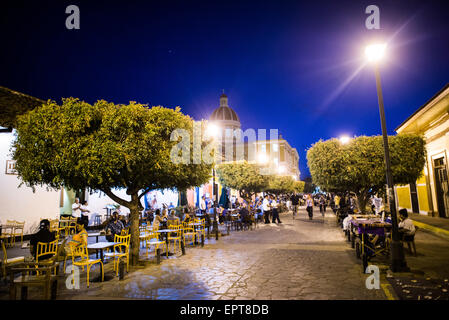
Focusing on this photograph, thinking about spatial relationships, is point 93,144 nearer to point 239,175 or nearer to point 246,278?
point 246,278

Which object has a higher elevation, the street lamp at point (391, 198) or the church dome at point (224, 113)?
the church dome at point (224, 113)

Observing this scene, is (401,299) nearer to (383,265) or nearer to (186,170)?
(383,265)

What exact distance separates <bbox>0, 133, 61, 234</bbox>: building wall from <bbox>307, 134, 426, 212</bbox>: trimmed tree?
12233 millimetres

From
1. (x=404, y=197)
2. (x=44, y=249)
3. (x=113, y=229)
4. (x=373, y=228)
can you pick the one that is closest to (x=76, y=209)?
(x=113, y=229)

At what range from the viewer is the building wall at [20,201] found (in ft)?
38.0

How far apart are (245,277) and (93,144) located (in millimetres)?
4477

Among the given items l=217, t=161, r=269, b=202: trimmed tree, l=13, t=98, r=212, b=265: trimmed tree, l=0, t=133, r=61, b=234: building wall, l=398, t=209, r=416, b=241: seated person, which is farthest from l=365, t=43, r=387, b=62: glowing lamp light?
l=217, t=161, r=269, b=202: trimmed tree

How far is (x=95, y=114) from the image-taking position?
647 cm

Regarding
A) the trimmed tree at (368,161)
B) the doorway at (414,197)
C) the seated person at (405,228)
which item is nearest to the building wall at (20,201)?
the trimmed tree at (368,161)

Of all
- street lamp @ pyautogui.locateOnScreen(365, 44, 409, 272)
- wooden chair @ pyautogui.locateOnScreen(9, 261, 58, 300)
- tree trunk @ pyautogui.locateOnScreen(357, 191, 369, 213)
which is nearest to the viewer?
wooden chair @ pyautogui.locateOnScreen(9, 261, 58, 300)

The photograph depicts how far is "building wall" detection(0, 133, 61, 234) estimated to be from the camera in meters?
11.6

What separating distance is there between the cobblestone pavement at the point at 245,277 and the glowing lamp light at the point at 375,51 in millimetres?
5194

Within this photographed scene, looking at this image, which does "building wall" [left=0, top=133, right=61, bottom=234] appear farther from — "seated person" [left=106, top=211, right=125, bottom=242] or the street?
the street

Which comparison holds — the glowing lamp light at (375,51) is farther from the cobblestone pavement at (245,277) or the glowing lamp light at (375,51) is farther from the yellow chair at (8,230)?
the yellow chair at (8,230)
